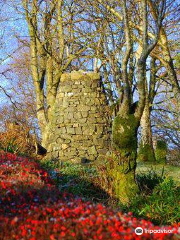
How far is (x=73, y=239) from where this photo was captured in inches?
102

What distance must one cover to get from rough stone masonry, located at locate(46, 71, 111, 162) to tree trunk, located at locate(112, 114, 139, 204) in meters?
5.17

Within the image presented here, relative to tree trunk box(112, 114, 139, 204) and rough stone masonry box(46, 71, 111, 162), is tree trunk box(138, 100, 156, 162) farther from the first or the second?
tree trunk box(112, 114, 139, 204)

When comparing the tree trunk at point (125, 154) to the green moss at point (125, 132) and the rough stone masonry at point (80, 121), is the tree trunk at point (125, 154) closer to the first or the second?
the green moss at point (125, 132)

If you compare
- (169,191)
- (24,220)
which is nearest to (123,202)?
(169,191)

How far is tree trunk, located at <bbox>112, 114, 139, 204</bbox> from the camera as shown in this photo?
263 inches

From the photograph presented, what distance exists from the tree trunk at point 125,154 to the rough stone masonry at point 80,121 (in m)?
5.17

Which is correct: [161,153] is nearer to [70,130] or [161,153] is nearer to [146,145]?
[146,145]

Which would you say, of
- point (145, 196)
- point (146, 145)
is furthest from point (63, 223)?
point (146, 145)

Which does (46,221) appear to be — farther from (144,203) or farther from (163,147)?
(163,147)

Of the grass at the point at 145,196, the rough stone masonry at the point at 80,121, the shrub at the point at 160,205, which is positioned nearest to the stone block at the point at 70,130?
the rough stone masonry at the point at 80,121

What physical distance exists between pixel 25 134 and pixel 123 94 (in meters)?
6.54

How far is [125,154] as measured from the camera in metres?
6.70

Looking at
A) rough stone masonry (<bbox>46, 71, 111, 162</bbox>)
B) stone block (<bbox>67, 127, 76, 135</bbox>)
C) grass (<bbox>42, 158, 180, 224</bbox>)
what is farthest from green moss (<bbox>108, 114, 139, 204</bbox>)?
stone block (<bbox>67, 127, 76, 135</bbox>)

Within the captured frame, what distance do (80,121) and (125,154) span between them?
586 cm
